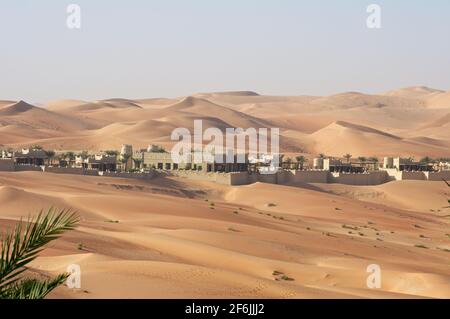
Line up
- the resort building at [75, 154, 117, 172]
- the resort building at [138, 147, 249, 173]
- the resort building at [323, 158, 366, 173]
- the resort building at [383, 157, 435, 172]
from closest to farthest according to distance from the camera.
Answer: the resort building at [138, 147, 249, 173] → the resort building at [75, 154, 117, 172] → the resort building at [323, 158, 366, 173] → the resort building at [383, 157, 435, 172]

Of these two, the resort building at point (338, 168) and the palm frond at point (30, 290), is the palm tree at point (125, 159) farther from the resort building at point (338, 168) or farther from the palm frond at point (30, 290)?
the palm frond at point (30, 290)

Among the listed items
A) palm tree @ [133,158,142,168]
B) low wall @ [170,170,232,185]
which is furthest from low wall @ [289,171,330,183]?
palm tree @ [133,158,142,168]

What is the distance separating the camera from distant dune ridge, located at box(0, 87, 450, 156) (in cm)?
9706

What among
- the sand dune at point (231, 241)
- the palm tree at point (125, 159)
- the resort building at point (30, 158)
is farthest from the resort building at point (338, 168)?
the resort building at point (30, 158)

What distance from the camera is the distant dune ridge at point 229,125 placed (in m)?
97.1

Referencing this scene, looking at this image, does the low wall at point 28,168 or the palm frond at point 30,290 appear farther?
the low wall at point 28,168

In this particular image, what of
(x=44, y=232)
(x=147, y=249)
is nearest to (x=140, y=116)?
(x=147, y=249)

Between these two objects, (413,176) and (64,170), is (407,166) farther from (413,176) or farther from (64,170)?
(64,170)

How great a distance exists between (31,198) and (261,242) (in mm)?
10592

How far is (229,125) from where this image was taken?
129 m

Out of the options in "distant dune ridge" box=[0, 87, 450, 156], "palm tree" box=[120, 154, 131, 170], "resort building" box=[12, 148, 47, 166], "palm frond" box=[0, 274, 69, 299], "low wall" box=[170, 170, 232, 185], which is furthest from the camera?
"distant dune ridge" box=[0, 87, 450, 156]

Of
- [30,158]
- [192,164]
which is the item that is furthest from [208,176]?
[30,158]

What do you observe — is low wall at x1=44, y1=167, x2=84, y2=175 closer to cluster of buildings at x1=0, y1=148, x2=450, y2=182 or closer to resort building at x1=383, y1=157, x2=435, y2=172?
cluster of buildings at x1=0, y1=148, x2=450, y2=182

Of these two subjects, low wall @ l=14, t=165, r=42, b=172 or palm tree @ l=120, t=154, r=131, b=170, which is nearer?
low wall @ l=14, t=165, r=42, b=172
